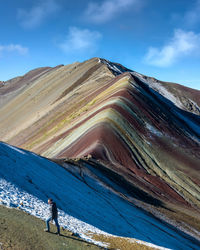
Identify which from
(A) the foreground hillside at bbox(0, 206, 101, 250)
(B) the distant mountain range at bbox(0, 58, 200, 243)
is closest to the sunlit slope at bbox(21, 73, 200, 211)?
(B) the distant mountain range at bbox(0, 58, 200, 243)

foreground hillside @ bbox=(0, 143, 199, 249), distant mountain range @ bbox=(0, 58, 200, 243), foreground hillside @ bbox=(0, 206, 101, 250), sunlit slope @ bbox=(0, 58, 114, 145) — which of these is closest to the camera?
foreground hillside @ bbox=(0, 206, 101, 250)

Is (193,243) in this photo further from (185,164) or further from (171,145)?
(171,145)

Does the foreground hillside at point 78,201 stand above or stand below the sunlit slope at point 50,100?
below

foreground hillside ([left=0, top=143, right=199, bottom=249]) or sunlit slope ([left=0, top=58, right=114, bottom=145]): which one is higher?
sunlit slope ([left=0, top=58, right=114, bottom=145])

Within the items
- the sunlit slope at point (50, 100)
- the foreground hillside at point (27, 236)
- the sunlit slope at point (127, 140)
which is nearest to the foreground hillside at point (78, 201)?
the foreground hillside at point (27, 236)

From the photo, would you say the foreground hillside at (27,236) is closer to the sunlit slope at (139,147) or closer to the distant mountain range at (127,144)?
the distant mountain range at (127,144)

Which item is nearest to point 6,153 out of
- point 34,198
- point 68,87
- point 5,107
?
point 34,198

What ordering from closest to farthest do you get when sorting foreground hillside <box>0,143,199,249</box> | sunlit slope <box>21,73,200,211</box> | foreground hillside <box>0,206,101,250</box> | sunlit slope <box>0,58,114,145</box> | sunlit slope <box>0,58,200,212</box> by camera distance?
foreground hillside <box>0,206,101,250</box>, foreground hillside <box>0,143,199,249</box>, sunlit slope <box>21,73,200,211</box>, sunlit slope <box>0,58,200,212</box>, sunlit slope <box>0,58,114,145</box>

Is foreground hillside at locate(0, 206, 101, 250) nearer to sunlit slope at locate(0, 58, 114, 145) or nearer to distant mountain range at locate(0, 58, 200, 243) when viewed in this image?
distant mountain range at locate(0, 58, 200, 243)
